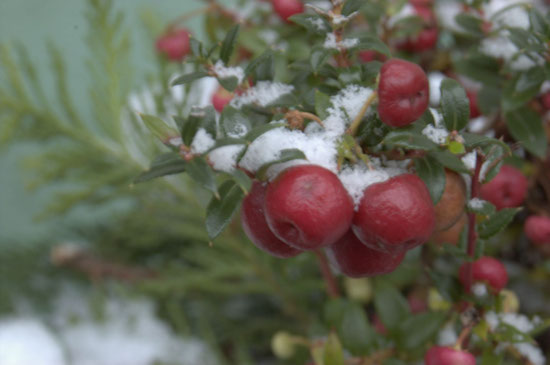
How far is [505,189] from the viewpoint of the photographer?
0.55 metres

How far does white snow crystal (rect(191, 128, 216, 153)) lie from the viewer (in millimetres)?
358

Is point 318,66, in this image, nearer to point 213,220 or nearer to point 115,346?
point 213,220

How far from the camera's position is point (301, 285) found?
81 centimetres

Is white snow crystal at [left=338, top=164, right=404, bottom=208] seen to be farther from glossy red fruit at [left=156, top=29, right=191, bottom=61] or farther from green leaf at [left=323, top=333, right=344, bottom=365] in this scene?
glossy red fruit at [left=156, top=29, right=191, bottom=61]

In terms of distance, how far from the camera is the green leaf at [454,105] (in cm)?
40

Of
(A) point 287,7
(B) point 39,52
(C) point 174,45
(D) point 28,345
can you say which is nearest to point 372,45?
(A) point 287,7

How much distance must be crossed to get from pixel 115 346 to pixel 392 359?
0.54 metres

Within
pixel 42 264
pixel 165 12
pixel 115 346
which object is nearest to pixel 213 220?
pixel 115 346

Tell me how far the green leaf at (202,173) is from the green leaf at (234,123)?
0.04m

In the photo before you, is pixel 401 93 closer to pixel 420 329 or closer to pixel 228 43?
pixel 228 43

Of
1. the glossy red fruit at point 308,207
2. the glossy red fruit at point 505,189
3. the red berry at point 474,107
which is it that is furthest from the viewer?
the red berry at point 474,107

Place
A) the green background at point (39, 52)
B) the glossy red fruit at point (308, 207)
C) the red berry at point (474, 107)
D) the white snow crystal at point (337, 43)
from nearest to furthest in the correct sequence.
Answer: the glossy red fruit at point (308, 207), the white snow crystal at point (337, 43), the red berry at point (474, 107), the green background at point (39, 52)

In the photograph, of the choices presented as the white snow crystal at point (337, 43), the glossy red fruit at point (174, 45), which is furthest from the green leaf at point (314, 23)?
the glossy red fruit at point (174, 45)

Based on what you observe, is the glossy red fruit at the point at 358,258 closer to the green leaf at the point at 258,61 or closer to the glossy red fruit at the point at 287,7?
the green leaf at the point at 258,61
